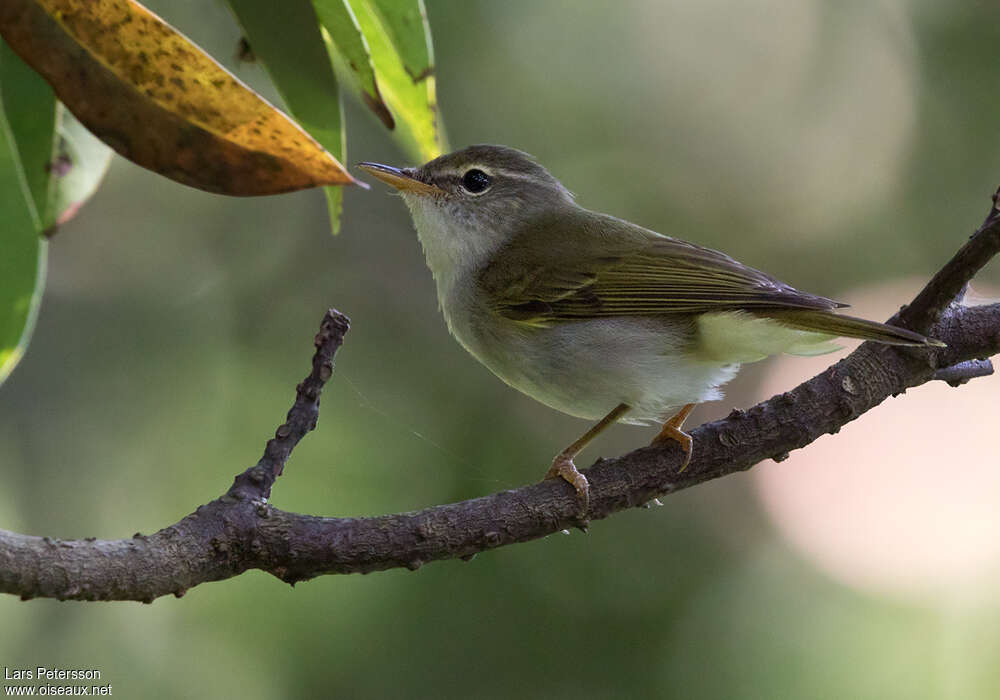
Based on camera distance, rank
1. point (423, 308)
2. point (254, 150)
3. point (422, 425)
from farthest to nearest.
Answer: point (423, 308), point (422, 425), point (254, 150)

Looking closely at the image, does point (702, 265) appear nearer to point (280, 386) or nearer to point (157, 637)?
point (280, 386)

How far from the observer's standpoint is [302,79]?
2043mm

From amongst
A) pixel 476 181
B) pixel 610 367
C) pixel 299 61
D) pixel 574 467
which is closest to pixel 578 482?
pixel 574 467

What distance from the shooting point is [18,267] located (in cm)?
195

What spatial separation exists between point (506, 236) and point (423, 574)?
1.25 meters

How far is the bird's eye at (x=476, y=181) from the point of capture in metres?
3.67

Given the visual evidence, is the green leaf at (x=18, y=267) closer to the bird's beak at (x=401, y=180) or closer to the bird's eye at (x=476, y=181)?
the bird's beak at (x=401, y=180)

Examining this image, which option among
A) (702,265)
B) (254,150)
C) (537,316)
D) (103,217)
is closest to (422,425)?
(537,316)

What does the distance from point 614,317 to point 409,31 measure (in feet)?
3.97

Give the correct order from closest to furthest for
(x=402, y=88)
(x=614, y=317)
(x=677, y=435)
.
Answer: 1. (x=402, y=88)
2. (x=677, y=435)
3. (x=614, y=317)

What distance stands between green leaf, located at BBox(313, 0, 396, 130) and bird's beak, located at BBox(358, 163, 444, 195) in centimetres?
130

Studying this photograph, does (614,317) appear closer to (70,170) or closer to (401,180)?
(401,180)

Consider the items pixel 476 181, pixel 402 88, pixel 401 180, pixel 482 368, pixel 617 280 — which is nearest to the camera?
pixel 402 88

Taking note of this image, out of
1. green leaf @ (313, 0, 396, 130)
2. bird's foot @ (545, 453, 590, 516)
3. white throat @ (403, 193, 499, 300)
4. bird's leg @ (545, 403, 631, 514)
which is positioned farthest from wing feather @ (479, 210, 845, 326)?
green leaf @ (313, 0, 396, 130)
